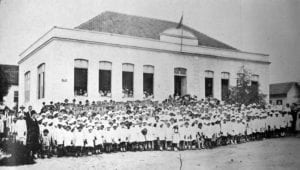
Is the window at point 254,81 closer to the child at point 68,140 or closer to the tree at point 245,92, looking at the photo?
the tree at point 245,92

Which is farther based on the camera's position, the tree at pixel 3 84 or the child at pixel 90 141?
the child at pixel 90 141

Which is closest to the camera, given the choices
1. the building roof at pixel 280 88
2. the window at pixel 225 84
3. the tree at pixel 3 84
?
the tree at pixel 3 84

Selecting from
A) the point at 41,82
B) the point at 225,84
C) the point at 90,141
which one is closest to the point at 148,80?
the point at 90,141

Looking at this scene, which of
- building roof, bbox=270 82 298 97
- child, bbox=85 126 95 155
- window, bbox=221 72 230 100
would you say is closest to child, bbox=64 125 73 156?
child, bbox=85 126 95 155

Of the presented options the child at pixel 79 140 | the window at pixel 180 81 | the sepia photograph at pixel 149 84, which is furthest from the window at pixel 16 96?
the window at pixel 180 81

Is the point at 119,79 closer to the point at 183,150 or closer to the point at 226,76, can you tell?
the point at 183,150

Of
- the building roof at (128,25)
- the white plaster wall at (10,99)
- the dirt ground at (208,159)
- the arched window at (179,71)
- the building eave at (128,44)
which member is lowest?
the dirt ground at (208,159)

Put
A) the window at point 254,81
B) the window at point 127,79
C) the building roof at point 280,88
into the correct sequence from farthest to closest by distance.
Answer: the building roof at point 280,88, the window at point 254,81, the window at point 127,79
